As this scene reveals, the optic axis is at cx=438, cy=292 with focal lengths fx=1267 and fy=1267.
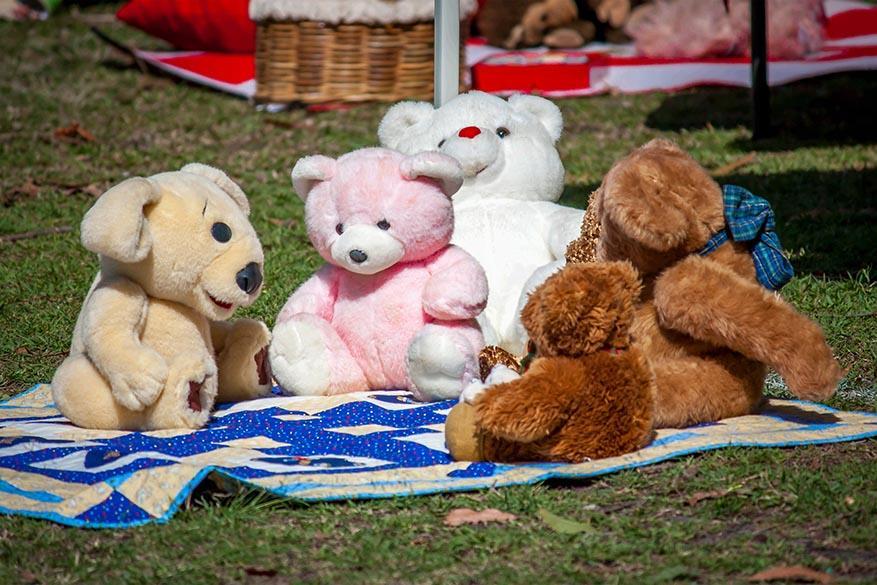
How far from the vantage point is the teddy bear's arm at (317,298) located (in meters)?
3.32

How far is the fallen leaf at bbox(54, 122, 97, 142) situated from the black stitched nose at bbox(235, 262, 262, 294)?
4.09m

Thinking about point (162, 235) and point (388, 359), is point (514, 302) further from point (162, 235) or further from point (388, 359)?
point (162, 235)

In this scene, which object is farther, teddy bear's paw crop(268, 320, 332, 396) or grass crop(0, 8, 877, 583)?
teddy bear's paw crop(268, 320, 332, 396)

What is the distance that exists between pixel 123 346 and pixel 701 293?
1.28m

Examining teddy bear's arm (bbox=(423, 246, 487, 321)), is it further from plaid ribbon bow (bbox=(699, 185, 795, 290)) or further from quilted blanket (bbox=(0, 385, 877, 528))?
plaid ribbon bow (bbox=(699, 185, 795, 290))

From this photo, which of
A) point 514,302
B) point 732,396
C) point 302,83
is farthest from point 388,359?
point 302,83

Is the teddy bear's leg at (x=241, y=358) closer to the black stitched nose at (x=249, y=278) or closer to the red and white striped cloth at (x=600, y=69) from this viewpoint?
the black stitched nose at (x=249, y=278)

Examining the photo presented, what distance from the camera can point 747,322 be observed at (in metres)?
2.66

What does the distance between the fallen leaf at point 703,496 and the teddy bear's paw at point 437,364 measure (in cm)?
79

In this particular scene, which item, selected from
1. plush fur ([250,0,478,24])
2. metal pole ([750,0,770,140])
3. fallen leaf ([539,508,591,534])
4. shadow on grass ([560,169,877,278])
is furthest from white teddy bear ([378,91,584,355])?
plush fur ([250,0,478,24])

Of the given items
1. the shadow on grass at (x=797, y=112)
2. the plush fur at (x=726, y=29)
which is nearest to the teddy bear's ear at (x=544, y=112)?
the shadow on grass at (x=797, y=112)

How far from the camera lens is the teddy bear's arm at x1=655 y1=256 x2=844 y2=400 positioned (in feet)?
8.63

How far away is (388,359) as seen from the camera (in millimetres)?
3258

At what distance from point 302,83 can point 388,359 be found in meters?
4.38
